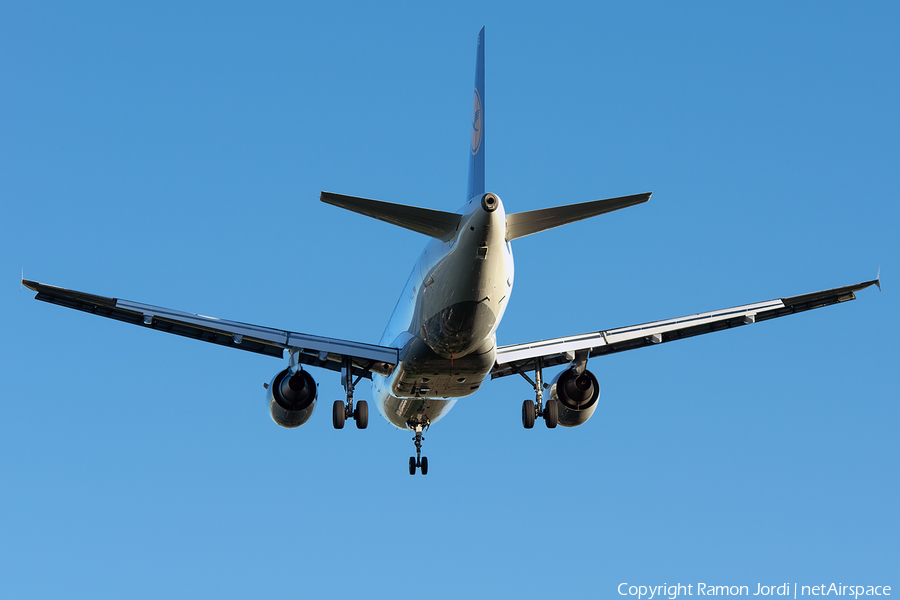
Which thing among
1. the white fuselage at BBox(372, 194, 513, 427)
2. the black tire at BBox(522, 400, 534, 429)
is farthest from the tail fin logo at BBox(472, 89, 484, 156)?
the black tire at BBox(522, 400, 534, 429)

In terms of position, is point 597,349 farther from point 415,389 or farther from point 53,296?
point 53,296

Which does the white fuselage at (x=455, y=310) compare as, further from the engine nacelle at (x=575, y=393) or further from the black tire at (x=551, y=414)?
the engine nacelle at (x=575, y=393)

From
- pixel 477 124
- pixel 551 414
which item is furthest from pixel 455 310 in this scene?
pixel 477 124

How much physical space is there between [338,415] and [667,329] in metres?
10.3

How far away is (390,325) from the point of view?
33.2m

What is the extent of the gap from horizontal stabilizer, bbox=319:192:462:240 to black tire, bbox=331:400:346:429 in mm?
7353

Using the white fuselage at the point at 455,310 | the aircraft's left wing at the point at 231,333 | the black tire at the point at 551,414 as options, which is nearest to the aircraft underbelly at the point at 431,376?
the white fuselage at the point at 455,310

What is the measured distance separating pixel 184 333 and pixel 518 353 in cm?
984

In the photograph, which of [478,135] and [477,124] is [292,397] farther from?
[477,124]

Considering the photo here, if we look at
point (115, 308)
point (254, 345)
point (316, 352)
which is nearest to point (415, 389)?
point (316, 352)

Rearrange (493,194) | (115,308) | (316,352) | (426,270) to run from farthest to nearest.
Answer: (316,352), (115,308), (426,270), (493,194)

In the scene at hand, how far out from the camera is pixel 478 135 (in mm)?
29656

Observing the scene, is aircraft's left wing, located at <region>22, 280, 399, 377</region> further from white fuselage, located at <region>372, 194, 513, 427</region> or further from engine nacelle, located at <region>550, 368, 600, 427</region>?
engine nacelle, located at <region>550, 368, 600, 427</region>

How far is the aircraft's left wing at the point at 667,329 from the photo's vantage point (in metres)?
30.4
